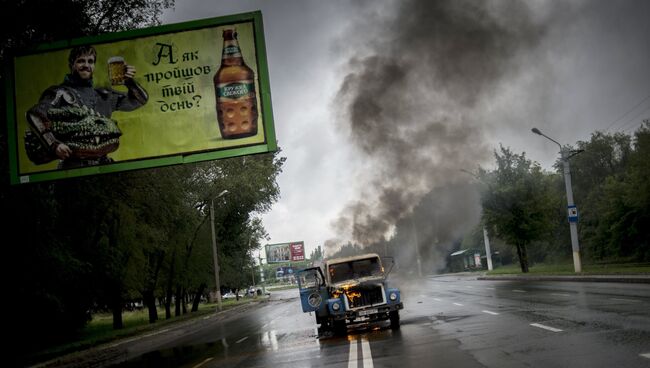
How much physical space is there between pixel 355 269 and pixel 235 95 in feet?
20.7

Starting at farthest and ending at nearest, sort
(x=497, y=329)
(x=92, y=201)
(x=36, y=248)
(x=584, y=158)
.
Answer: (x=584, y=158) < (x=92, y=201) < (x=36, y=248) < (x=497, y=329)

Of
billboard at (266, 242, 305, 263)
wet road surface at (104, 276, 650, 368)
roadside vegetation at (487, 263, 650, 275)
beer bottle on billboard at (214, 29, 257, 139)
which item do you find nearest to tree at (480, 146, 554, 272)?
roadside vegetation at (487, 263, 650, 275)

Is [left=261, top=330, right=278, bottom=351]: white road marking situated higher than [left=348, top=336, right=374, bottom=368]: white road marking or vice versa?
[left=348, top=336, right=374, bottom=368]: white road marking

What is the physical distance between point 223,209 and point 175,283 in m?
7.46

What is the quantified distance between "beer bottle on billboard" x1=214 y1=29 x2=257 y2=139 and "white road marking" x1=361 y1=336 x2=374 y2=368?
260 inches

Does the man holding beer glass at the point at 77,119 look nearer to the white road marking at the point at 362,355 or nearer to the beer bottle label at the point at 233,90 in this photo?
the beer bottle label at the point at 233,90

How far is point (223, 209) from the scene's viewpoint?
4866 centimetres

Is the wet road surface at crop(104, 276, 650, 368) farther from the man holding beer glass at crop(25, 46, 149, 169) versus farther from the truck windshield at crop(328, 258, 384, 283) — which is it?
the man holding beer glass at crop(25, 46, 149, 169)

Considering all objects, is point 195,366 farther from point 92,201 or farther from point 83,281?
point 83,281

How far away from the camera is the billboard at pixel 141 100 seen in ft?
57.1

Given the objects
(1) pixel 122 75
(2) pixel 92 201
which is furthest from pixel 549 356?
(2) pixel 92 201

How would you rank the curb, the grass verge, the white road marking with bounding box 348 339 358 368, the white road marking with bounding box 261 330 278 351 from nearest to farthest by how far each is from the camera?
the white road marking with bounding box 348 339 358 368
the white road marking with bounding box 261 330 278 351
the grass verge
the curb

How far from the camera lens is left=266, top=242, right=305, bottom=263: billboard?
110938 millimetres

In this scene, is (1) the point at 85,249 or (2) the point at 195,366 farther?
(1) the point at 85,249
